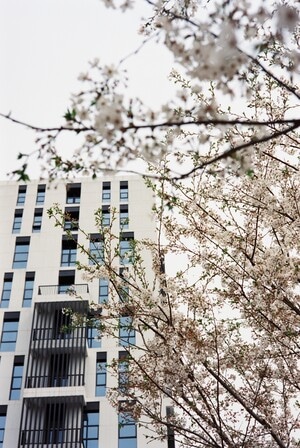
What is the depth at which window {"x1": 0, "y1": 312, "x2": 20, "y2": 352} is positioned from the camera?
2056cm

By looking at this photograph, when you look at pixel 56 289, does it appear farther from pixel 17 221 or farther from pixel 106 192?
pixel 106 192

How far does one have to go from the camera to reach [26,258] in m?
23.5

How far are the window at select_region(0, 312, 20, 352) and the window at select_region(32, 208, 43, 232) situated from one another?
16.4 feet

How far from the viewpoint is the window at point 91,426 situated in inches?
730

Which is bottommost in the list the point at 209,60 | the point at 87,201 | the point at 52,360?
the point at 209,60

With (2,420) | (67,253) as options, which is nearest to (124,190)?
(67,253)

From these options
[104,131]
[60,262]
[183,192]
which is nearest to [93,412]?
[60,262]

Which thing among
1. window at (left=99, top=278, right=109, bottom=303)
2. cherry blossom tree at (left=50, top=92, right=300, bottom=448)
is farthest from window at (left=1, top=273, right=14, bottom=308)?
cherry blossom tree at (left=50, top=92, right=300, bottom=448)

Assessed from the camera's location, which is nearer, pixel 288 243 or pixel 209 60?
pixel 209 60

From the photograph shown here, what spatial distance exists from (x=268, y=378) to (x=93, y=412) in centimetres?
1339

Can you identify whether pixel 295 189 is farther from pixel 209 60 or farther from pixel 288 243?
pixel 209 60

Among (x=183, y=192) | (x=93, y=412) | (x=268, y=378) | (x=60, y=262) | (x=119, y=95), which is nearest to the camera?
(x=119, y=95)

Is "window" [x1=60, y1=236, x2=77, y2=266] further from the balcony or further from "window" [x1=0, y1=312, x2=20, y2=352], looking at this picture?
"window" [x1=0, y1=312, x2=20, y2=352]

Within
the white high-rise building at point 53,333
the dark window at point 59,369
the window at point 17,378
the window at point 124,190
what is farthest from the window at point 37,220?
the dark window at point 59,369
